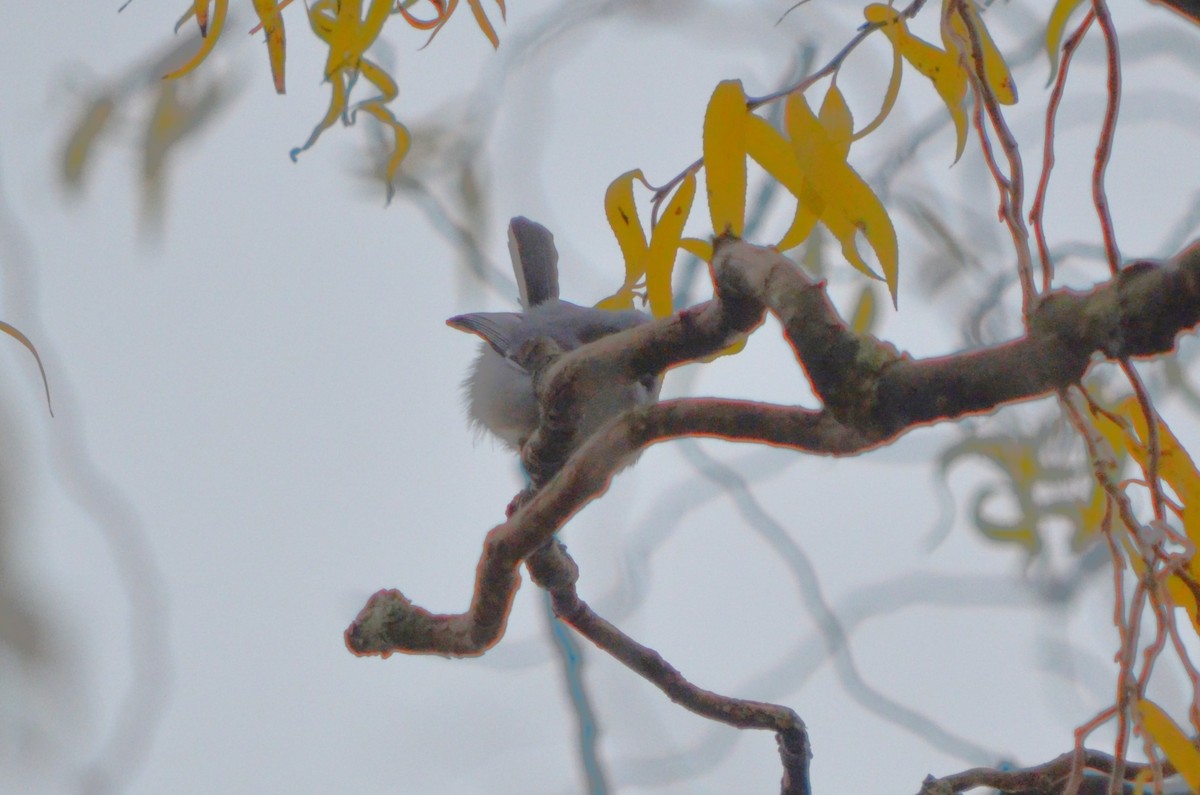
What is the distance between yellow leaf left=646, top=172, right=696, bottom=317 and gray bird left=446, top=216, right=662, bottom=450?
0.25 m

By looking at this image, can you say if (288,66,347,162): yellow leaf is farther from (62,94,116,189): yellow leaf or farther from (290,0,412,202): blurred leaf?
(62,94,116,189): yellow leaf

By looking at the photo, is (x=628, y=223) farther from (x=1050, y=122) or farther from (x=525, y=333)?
(x=525, y=333)

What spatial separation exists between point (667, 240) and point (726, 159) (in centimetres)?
9

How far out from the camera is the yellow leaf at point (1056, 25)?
815 millimetres

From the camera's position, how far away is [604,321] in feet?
4.80

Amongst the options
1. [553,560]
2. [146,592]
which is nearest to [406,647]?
[553,560]

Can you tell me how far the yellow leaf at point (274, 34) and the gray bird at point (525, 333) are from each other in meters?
0.38

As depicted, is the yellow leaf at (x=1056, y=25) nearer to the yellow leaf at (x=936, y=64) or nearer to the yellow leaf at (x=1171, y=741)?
the yellow leaf at (x=936, y=64)

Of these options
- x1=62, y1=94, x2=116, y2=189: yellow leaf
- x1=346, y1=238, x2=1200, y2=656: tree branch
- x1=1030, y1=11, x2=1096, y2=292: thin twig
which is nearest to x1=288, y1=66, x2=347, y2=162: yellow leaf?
x1=346, y1=238, x2=1200, y2=656: tree branch

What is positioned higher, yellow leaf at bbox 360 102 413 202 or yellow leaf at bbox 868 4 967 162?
yellow leaf at bbox 360 102 413 202

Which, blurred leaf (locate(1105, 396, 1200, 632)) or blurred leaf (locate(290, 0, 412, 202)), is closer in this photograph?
blurred leaf (locate(1105, 396, 1200, 632))

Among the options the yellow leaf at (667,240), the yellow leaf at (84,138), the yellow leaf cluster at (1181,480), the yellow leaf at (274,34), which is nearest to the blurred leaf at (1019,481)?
the yellow leaf cluster at (1181,480)

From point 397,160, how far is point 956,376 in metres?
0.64

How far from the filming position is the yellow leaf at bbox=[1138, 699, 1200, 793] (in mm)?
612
